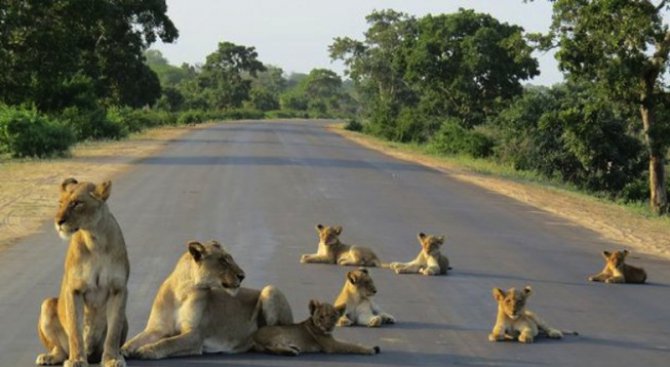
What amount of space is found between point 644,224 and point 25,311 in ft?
45.4

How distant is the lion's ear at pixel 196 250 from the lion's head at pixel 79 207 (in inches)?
25.5

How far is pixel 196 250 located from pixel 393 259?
671cm

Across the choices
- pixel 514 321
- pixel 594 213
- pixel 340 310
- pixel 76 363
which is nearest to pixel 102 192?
pixel 76 363

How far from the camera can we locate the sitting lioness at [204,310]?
7.33 metres

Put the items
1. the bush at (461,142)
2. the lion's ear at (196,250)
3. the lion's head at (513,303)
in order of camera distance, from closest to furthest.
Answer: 1. the lion's ear at (196,250)
2. the lion's head at (513,303)
3. the bush at (461,142)

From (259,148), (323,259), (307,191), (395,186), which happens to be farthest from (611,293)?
(259,148)

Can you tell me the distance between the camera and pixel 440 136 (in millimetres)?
47000

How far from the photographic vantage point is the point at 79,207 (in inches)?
267

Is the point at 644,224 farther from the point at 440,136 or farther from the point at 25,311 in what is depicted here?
the point at 440,136

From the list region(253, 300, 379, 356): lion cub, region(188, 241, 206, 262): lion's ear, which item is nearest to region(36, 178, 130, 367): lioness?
region(188, 241, 206, 262): lion's ear

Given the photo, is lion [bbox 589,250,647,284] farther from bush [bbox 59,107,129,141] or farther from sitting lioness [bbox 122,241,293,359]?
bush [bbox 59,107,129,141]

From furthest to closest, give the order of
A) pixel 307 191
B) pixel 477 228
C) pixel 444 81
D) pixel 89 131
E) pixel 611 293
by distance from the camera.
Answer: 1. pixel 444 81
2. pixel 89 131
3. pixel 307 191
4. pixel 477 228
5. pixel 611 293

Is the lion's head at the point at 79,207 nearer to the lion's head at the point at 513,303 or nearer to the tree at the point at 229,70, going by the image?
the lion's head at the point at 513,303

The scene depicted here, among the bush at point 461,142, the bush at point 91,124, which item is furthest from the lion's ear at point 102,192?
the bush at point 461,142
